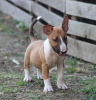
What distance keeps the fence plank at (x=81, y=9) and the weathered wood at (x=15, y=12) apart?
2.92 m

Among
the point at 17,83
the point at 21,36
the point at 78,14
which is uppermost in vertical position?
the point at 78,14

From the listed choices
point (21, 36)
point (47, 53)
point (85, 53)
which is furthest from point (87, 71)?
point (21, 36)

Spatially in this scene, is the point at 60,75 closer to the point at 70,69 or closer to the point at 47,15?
the point at 70,69

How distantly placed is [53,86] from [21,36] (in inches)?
182

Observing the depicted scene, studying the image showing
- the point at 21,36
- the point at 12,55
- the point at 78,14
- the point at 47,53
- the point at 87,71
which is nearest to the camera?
the point at 47,53

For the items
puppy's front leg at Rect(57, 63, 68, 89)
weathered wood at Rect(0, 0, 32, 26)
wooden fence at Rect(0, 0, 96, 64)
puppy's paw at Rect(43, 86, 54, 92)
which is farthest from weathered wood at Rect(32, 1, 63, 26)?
puppy's paw at Rect(43, 86, 54, 92)

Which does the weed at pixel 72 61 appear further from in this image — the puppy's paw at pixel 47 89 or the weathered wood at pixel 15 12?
the weathered wood at pixel 15 12

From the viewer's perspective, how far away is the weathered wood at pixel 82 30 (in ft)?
20.3

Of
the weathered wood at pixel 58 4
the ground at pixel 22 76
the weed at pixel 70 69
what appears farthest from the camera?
the weathered wood at pixel 58 4

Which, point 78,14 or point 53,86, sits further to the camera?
point 78,14

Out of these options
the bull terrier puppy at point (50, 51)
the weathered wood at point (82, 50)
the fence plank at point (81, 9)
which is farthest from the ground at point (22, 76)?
the fence plank at point (81, 9)

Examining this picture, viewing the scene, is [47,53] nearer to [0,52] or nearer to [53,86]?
[53,86]

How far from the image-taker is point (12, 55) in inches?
293

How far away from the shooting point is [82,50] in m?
6.61
